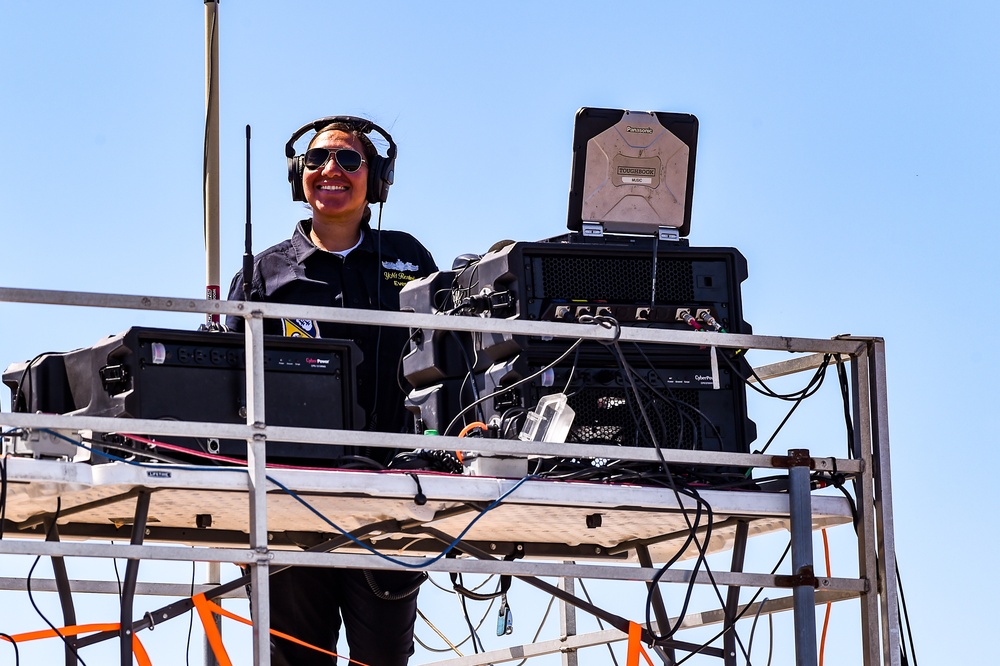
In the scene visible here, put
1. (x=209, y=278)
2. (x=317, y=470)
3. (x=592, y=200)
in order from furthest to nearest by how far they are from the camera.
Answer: (x=209, y=278)
(x=592, y=200)
(x=317, y=470)

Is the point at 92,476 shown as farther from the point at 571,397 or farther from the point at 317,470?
the point at 571,397

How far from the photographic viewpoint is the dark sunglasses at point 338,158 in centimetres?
602

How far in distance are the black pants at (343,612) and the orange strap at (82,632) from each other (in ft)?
2.91

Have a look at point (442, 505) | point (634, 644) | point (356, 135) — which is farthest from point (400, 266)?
point (634, 644)

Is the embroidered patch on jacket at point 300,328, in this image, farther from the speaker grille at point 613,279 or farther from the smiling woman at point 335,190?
the speaker grille at point 613,279

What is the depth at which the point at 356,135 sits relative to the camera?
243 inches

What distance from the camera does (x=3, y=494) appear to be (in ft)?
14.7

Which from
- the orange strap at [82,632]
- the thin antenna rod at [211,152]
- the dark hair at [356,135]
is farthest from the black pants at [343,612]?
the thin antenna rod at [211,152]

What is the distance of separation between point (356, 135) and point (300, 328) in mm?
948

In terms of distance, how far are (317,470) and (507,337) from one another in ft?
2.52

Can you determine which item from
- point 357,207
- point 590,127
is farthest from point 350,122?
point 590,127

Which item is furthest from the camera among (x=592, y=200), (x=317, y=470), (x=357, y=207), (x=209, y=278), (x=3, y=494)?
(x=209, y=278)

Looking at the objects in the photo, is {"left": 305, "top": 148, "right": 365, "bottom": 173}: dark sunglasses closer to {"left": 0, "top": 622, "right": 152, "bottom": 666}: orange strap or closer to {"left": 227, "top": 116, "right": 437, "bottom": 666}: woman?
{"left": 227, "top": 116, "right": 437, "bottom": 666}: woman

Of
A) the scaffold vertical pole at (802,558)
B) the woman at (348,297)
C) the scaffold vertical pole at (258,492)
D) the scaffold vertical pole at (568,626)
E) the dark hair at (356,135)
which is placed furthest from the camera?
the scaffold vertical pole at (568,626)
